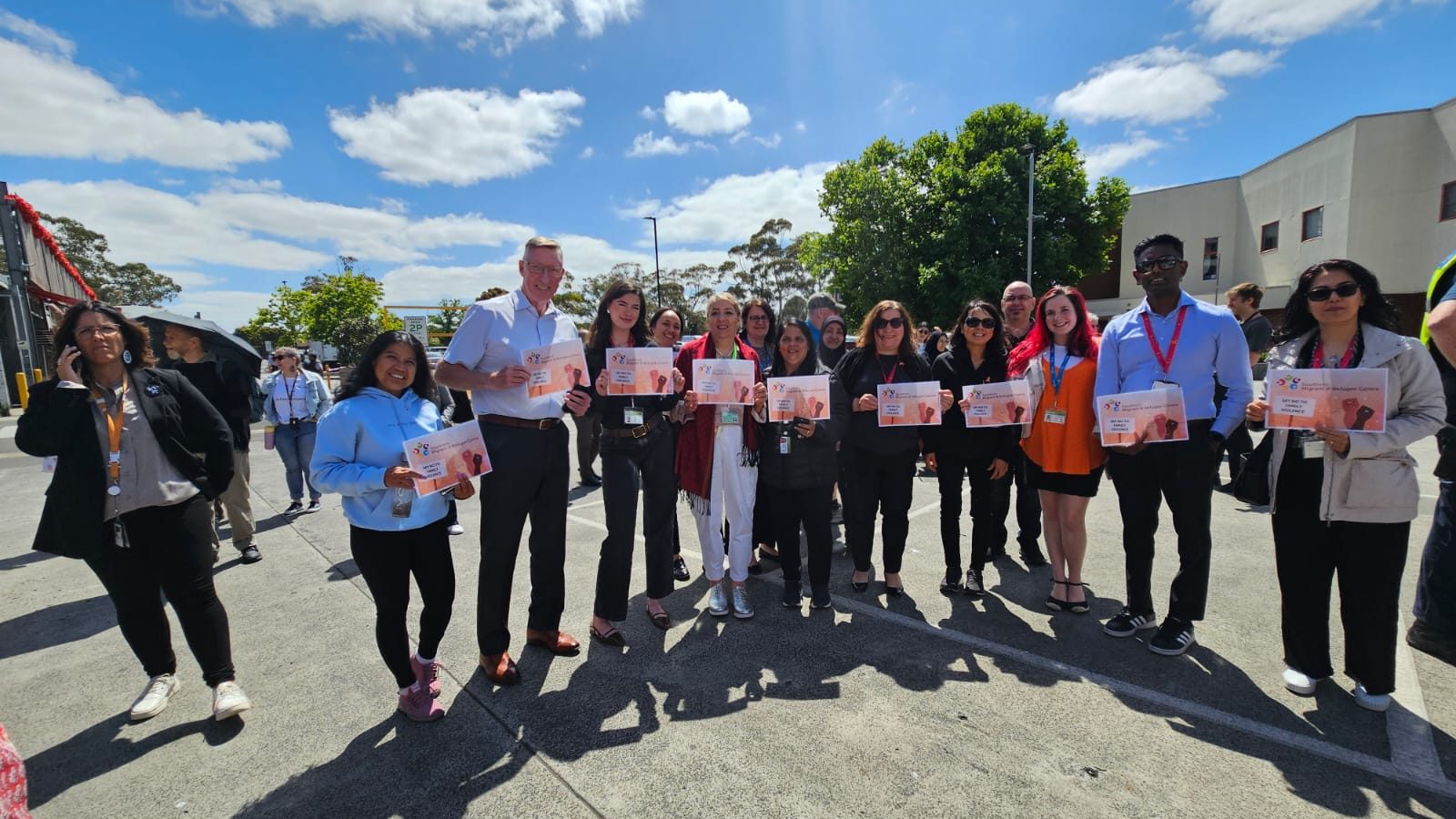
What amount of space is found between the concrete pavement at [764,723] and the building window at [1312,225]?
32.4 meters

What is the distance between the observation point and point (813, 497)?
13.5 ft

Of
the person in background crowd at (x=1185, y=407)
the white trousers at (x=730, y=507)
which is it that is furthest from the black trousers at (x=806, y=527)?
the person in background crowd at (x=1185, y=407)

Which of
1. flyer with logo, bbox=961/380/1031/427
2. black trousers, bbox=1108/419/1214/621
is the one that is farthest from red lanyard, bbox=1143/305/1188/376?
flyer with logo, bbox=961/380/1031/427

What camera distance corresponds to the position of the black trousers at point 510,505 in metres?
3.26

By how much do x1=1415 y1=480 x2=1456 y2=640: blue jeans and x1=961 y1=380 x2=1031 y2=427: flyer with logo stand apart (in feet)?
6.47

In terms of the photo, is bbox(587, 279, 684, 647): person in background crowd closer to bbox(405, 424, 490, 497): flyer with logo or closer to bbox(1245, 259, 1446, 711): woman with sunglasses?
bbox(405, 424, 490, 497): flyer with logo

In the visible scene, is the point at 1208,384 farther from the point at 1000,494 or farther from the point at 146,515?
the point at 146,515

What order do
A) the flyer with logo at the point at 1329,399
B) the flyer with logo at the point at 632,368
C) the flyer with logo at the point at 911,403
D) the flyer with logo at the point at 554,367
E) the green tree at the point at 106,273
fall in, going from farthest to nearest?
1. the green tree at the point at 106,273
2. the flyer with logo at the point at 911,403
3. the flyer with logo at the point at 632,368
4. the flyer with logo at the point at 554,367
5. the flyer with logo at the point at 1329,399

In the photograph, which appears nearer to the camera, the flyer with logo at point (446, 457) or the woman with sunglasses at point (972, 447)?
the flyer with logo at point (446, 457)

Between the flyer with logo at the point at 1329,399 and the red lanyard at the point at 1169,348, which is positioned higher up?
the red lanyard at the point at 1169,348

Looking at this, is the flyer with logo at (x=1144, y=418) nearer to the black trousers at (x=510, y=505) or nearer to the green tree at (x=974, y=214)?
the black trousers at (x=510, y=505)

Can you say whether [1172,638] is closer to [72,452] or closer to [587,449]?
[72,452]

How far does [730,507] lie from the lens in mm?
4090

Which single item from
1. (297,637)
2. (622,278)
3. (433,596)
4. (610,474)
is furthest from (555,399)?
(297,637)
